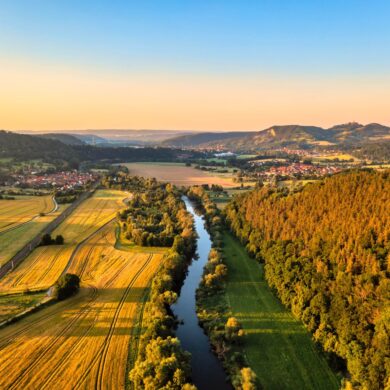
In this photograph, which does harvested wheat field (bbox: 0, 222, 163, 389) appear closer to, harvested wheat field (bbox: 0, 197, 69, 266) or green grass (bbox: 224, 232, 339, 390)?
green grass (bbox: 224, 232, 339, 390)

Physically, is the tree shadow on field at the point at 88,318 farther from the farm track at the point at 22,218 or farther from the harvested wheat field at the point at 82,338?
the farm track at the point at 22,218

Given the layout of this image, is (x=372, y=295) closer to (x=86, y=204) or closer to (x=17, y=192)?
(x=86, y=204)

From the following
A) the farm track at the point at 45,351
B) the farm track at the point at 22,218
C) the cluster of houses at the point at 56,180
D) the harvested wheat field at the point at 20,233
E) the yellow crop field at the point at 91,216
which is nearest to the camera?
the farm track at the point at 45,351

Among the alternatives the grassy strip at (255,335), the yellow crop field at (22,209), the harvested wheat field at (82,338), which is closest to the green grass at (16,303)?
the harvested wheat field at (82,338)

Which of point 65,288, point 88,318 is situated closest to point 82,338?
point 88,318

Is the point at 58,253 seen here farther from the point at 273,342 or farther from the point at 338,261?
the point at 338,261
